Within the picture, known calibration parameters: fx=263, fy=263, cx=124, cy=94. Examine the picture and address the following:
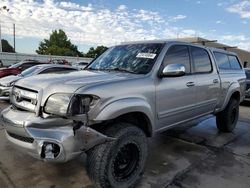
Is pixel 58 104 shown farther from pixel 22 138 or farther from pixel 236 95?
pixel 236 95

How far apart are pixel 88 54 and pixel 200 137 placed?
221 ft

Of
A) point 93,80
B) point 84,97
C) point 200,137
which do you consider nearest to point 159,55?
point 93,80

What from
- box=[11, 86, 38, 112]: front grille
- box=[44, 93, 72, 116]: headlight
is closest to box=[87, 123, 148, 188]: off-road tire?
box=[44, 93, 72, 116]: headlight

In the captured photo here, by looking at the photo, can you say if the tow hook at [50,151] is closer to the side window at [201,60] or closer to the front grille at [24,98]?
the front grille at [24,98]

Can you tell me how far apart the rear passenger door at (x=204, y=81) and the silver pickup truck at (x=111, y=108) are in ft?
0.13

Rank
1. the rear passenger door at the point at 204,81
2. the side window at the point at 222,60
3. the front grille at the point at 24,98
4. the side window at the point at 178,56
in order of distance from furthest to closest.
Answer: the side window at the point at 222,60 < the rear passenger door at the point at 204,81 < the side window at the point at 178,56 < the front grille at the point at 24,98

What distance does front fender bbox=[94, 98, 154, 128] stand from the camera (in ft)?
8.87

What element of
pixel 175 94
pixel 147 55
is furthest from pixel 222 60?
pixel 147 55

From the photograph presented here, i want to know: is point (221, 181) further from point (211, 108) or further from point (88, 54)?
point (88, 54)

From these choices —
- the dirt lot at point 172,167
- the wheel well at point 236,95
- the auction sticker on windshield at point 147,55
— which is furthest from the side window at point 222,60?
the auction sticker on windshield at point 147,55

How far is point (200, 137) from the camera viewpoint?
5.52 metres

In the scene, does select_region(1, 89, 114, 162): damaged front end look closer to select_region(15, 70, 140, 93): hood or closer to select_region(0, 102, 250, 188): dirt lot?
select_region(15, 70, 140, 93): hood

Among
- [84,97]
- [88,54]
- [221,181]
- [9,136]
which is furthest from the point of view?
[88,54]

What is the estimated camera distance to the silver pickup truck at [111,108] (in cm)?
259
